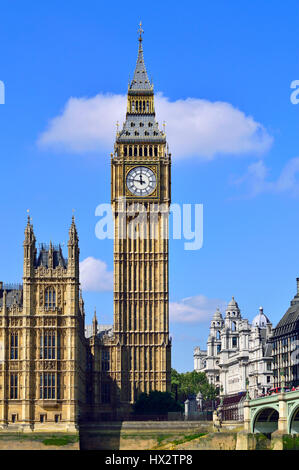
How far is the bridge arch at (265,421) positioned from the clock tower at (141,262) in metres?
32.6

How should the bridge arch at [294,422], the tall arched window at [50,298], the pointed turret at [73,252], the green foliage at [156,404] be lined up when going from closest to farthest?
the bridge arch at [294,422]
the tall arched window at [50,298]
the pointed turret at [73,252]
the green foliage at [156,404]

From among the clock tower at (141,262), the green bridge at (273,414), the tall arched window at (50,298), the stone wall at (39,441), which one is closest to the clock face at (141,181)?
the clock tower at (141,262)

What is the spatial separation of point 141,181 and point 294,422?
199 ft

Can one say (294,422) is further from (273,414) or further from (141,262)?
(141,262)

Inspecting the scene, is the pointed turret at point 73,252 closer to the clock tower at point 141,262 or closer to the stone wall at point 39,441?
the stone wall at point 39,441

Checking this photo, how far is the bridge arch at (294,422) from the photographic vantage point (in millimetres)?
145875

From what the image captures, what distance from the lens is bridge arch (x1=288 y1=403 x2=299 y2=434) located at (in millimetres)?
145875

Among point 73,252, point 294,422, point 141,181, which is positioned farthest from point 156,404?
point 294,422

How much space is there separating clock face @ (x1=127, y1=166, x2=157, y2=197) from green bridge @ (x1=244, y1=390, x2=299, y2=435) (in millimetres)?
47121

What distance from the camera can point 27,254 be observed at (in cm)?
16362

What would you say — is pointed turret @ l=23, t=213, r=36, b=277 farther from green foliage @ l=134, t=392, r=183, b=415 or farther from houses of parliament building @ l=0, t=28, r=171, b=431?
green foliage @ l=134, t=392, r=183, b=415

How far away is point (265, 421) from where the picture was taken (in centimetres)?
16012
